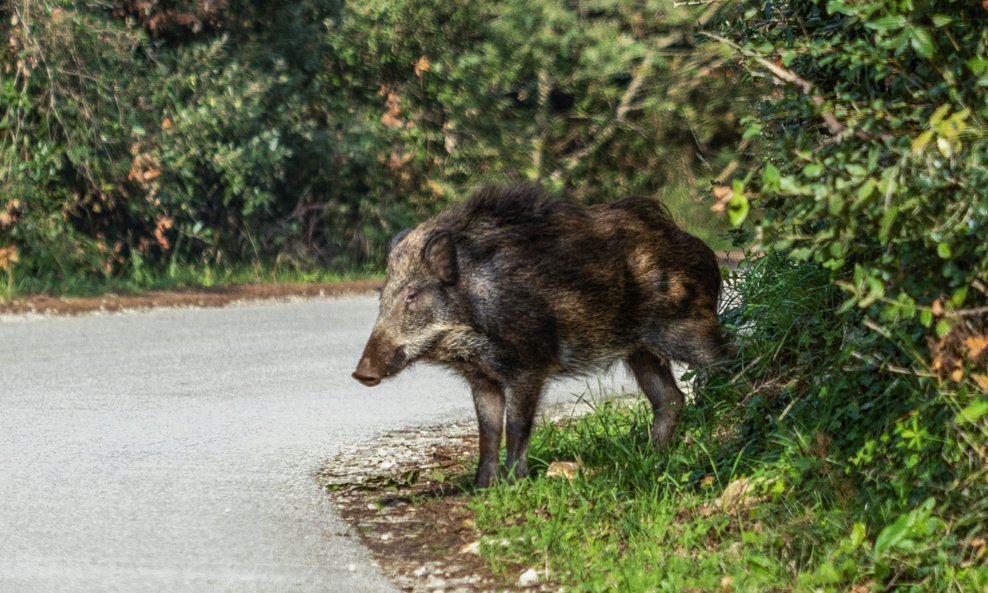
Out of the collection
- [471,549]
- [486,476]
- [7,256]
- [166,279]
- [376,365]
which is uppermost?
[376,365]

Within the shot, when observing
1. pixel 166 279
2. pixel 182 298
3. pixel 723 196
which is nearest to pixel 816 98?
pixel 723 196

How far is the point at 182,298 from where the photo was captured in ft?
51.1

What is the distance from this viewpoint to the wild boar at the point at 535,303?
7723 mm

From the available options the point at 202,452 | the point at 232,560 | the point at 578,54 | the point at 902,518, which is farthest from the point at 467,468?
the point at 578,54

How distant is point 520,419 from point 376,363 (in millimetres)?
731

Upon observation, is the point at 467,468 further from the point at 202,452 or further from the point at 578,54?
the point at 578,54

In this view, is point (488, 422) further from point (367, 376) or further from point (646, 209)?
point (646, 209)

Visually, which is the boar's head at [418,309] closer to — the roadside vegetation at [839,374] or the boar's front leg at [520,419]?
the boar's front leg at [520,419]

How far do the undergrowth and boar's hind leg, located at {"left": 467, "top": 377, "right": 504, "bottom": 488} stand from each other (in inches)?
8.2

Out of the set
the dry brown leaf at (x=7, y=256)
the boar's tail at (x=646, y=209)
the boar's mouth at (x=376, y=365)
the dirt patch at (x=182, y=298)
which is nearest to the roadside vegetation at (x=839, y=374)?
the boar's mouth at (x=376, y=365)

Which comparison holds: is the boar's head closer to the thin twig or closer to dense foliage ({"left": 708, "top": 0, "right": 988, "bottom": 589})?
dense foliage ({"left": 708, "top": 0, "right": 988, "bottom": 589})

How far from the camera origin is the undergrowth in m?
5.61

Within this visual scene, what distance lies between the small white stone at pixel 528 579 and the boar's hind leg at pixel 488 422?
1.45 m

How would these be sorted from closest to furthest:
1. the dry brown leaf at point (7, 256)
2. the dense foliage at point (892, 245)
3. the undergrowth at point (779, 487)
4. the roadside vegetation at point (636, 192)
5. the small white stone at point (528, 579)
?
the dense foliage at point (892, 245)
the roadside vegetation at point (636, 192)
the undergrowth at point (779, 487)
the small white stone at point (528, 579)
the dry brown leaf at point (7, 256)
